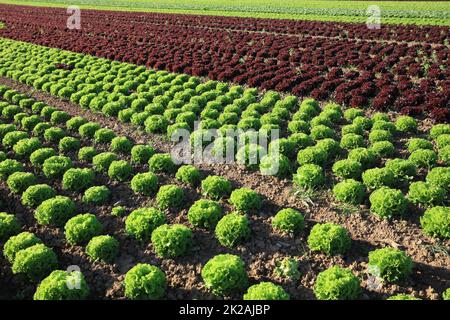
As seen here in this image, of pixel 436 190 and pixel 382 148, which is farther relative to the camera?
pixel 382 148

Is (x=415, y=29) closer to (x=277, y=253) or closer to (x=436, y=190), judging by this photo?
(x=436, y=190)

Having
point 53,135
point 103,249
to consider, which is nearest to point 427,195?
point 103,249

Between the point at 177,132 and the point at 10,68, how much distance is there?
51.6 feet

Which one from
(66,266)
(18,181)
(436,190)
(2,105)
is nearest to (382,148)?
(436,190)

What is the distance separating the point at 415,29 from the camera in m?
29.4

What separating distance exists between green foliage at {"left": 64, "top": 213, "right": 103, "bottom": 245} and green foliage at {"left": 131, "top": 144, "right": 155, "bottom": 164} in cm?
327

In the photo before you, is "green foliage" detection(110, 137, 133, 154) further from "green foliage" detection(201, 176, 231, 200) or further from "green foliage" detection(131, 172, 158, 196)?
"green foliage" detection(201, 176, 231, 200)

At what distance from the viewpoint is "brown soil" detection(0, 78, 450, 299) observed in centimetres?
721

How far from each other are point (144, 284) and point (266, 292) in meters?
2.11

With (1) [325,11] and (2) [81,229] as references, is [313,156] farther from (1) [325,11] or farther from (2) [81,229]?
(1) [325,11]

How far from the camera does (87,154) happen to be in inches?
470

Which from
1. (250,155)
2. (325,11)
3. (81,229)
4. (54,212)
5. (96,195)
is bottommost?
(81,229)
